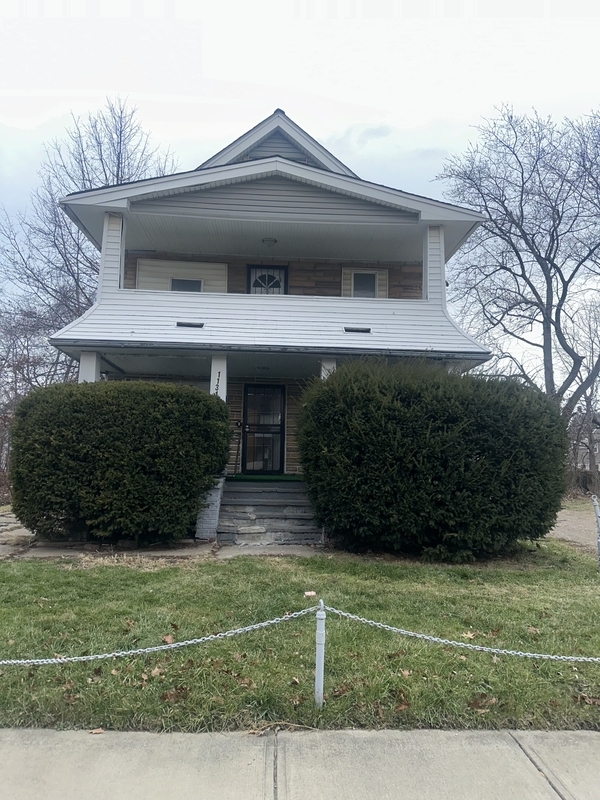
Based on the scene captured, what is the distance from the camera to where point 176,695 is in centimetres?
346

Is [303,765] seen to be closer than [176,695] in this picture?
Yes

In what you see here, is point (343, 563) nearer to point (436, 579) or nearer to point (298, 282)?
point (436, 579)

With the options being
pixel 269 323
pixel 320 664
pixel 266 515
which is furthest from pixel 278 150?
pixel 320 664

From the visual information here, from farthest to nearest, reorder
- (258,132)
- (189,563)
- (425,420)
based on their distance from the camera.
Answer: (258,132) → (425,420) → (189,563)

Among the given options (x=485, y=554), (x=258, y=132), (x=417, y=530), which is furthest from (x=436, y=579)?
(x=258, y=132)

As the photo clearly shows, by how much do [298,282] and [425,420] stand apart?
6.81 metres

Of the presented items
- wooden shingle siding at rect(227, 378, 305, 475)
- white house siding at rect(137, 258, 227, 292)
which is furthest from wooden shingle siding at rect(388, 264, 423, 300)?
white house siding at rect(137, 258, 227, 292)

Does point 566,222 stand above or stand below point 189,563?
above

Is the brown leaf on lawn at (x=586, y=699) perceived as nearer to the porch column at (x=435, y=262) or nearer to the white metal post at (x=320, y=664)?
the white metal post at (x=320, y=664)

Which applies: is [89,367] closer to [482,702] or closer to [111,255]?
[111,255]

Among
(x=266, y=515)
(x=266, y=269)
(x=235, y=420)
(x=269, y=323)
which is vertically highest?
(x=266, y=269)

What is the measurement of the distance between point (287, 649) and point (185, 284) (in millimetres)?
10913

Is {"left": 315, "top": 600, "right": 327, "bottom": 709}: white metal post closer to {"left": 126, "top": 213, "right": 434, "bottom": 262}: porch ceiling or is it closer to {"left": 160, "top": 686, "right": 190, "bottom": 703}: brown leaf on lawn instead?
{"left": 160, "top": 686, "right": 190, "bottom": 703}: brown leaf on lawn

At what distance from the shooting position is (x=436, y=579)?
693cm
